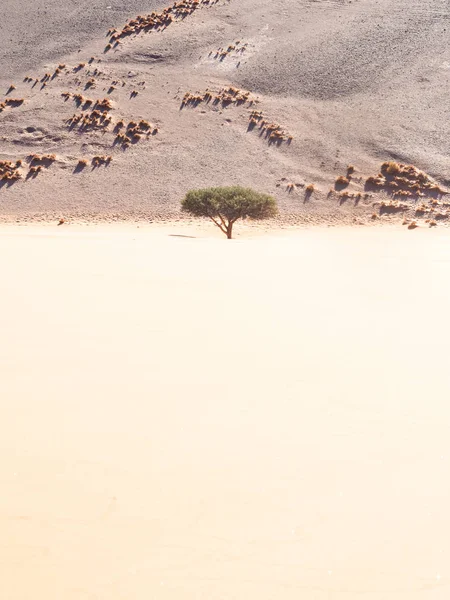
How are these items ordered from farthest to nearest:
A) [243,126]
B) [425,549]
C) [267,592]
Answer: [243,126], [425,549], [267,592]

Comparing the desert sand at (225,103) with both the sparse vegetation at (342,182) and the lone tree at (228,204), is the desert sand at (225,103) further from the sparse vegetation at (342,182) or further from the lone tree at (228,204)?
the lone tree at (228,204)

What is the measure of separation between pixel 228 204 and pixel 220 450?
32936 mm

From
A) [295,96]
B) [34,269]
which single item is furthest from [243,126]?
[34,269]

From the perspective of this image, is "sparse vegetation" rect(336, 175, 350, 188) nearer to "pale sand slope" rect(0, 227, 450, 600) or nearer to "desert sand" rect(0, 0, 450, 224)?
"desert sand" rect(0, 0, 450, 224)

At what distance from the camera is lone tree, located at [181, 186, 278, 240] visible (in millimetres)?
36812

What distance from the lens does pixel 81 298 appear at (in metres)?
8.23

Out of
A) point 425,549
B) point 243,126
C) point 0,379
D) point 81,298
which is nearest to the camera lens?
point 425,549

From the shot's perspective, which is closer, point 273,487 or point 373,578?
point 373,578

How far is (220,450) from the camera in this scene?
438 centimetres

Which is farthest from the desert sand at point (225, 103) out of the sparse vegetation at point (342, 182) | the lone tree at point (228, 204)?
the lone tree at point (228, 204)

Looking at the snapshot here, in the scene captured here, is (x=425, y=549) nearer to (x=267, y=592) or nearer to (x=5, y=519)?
(x=267, y=592)

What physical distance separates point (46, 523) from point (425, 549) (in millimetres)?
1980

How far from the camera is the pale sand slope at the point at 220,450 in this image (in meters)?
3.25

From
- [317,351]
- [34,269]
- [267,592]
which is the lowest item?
[34,269]
